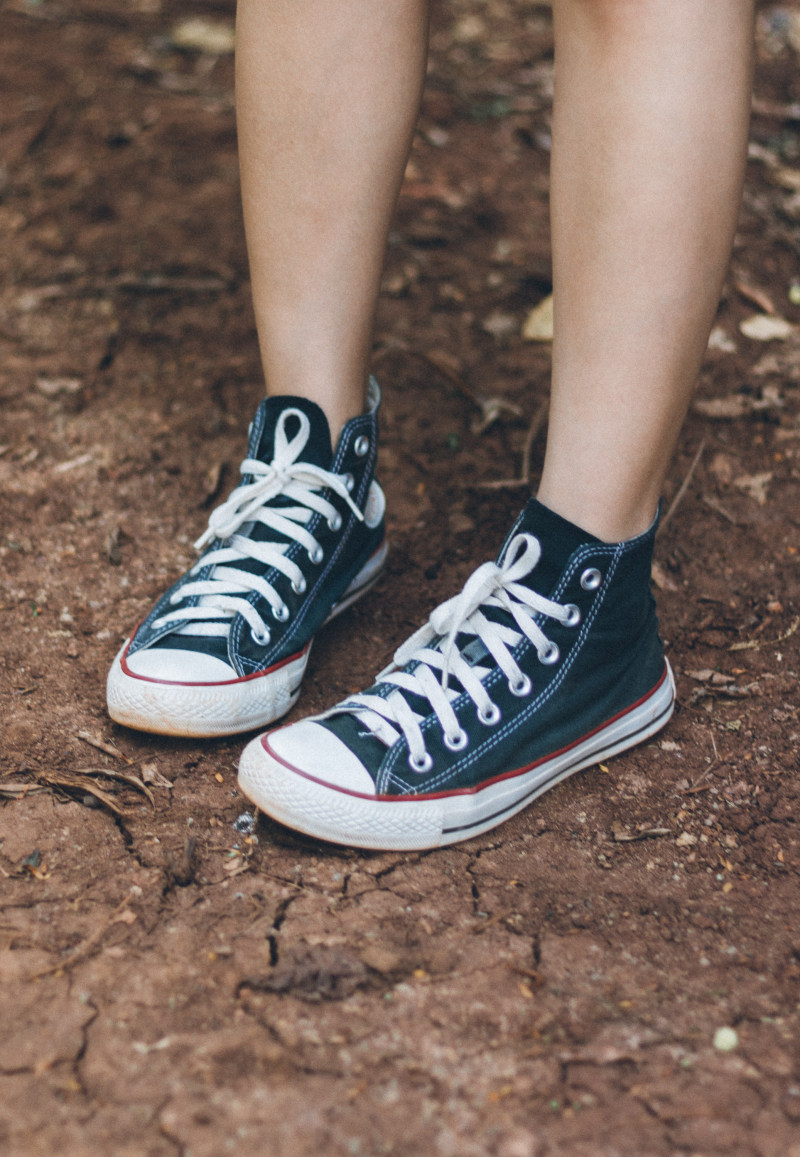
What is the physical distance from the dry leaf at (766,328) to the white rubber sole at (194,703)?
146 centimetres

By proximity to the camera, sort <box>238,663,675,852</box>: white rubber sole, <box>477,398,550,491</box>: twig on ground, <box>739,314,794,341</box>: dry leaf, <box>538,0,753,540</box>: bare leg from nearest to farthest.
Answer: <box>538,0,753,540</box>: bare leg, <box>238,663,675,852</box>: white rubber sole, <box>477,398,550,491</box>: twig on ground, <box>739,314,794,341</box>: dry leaf

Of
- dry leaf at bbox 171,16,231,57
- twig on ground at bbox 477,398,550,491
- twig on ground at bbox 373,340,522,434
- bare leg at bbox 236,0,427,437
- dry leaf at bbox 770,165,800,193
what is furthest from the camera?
dry leaf at bbox 171,16,231,57

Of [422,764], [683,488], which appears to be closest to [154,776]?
[422,764]

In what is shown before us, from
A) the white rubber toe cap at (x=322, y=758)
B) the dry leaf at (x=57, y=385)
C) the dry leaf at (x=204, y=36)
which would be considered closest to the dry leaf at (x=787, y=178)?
the dry leaf at (x=204, y=36)

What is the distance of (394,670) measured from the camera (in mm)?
1388

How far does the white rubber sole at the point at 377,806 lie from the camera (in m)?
1.18

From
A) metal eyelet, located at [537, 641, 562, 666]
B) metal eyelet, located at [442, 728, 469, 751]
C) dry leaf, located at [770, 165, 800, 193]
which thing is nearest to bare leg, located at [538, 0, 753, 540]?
metal eyelet, located at [537, 641, 562, 666]

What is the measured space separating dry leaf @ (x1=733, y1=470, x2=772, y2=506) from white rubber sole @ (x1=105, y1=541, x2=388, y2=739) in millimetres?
986

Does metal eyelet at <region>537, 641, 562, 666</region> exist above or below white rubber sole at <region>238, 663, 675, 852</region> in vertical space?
above

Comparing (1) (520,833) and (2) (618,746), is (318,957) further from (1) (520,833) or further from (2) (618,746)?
(2) (618,746)

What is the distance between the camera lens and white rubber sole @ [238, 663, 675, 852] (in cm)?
118

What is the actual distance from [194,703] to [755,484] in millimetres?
1160

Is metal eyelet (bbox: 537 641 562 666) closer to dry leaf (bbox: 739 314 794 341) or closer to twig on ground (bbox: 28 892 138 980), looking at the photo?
twig on ground (bbox: 28 892 138 980)

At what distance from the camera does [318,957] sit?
1085 millimetres
